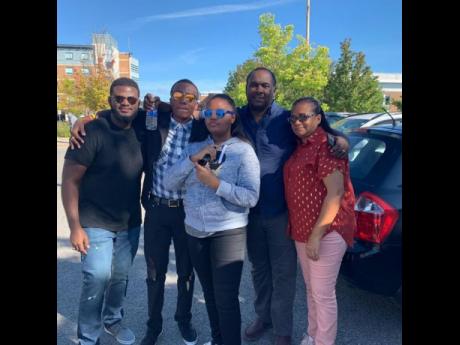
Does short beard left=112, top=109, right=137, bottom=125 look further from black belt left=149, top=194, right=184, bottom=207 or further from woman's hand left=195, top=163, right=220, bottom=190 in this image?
woman's hand left=195, top=163, right=220, bottom=190

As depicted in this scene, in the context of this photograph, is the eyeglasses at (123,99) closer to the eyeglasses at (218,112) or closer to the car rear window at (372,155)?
the eyeglasses at (218,112)

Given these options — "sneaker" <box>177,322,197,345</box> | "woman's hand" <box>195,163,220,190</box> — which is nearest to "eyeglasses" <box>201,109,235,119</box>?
"woman's hand" <box>195,163,220,190</box>

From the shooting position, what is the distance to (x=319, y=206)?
2162mm

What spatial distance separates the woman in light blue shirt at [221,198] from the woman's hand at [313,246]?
1.41 feet

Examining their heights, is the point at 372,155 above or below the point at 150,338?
above

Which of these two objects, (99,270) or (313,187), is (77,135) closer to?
(99,270)

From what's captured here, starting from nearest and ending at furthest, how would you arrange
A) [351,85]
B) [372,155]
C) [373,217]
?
[373,217] → [372,155] → [351,85]

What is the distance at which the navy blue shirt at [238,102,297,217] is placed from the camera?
7.83 feet

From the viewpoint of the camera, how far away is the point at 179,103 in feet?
7.84

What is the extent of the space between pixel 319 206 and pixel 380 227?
63cm

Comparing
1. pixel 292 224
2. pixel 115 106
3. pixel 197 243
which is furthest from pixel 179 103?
pixel 292 224

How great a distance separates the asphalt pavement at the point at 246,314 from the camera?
2705mm

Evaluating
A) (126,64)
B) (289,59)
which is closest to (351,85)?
(289,59)
